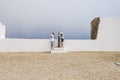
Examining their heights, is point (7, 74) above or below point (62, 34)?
below

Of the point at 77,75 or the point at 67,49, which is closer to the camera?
the point at 77,75

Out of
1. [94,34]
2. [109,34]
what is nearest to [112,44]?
[109,34]

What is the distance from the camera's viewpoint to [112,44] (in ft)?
57.7

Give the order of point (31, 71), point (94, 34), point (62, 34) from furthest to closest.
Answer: point (94, 34) → point (62, 34) → point (31, 71)

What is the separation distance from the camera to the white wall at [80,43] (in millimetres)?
17297

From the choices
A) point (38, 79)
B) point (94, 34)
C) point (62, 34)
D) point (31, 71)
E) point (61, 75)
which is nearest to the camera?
point (38, 79)

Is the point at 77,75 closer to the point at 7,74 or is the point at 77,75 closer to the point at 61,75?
the point at 61,75

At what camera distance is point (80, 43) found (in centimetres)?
1739

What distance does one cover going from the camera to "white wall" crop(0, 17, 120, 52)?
17.3 metres

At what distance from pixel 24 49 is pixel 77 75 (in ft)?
29.9

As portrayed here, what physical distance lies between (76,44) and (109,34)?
7.98 ft

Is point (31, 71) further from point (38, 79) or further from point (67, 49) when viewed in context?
point (67, 49)

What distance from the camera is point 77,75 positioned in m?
8.67

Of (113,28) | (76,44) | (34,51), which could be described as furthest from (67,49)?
(113,28)
